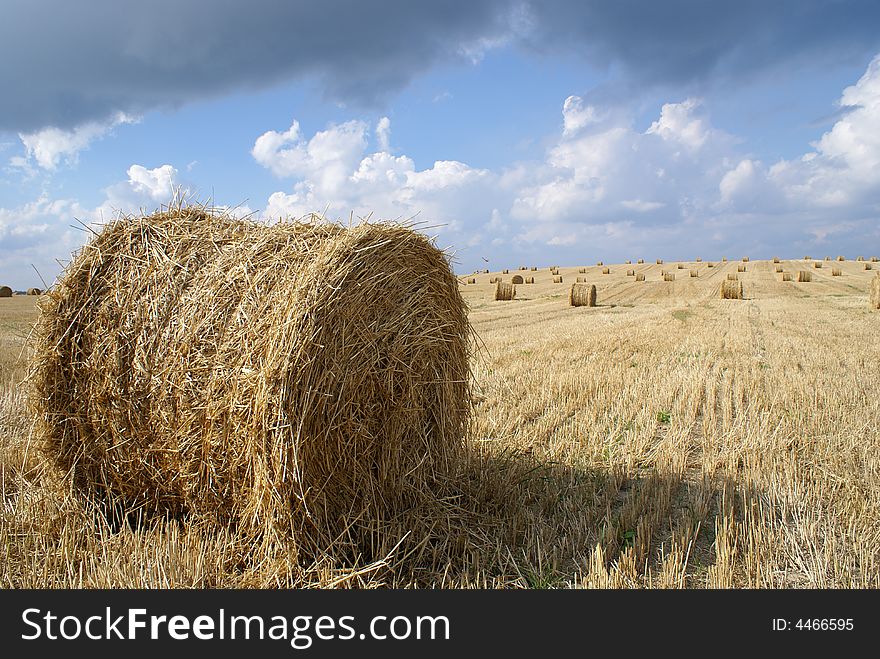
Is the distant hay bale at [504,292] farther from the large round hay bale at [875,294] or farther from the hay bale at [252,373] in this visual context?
the hay bale at [252,373]

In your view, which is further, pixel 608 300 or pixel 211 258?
pixel 608 300

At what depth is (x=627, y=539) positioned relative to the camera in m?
3.85

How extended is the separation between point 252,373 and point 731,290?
90.4 ft

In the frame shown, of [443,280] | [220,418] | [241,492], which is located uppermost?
[443,280]

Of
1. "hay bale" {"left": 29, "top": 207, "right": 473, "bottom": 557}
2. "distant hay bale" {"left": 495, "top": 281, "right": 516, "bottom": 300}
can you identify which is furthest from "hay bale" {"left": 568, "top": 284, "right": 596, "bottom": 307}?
"hay bale" {"left": 29, "top": 207, "right": 473, "bottom": 557}

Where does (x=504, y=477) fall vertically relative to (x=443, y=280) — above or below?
below

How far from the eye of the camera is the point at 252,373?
3.27 meters

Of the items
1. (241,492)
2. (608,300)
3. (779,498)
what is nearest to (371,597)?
(241,492)

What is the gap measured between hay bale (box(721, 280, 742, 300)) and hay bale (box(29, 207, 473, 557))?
2587 cm

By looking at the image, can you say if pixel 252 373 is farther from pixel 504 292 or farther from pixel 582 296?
pixel 504 292

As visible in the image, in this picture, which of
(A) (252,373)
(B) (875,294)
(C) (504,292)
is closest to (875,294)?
(B) (875,294)

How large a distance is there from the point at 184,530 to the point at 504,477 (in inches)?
89.7

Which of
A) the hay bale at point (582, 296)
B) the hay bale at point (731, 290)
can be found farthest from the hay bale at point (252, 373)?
the hay bale at point (731, 290)

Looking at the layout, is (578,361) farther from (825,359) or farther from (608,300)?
(608,300)
